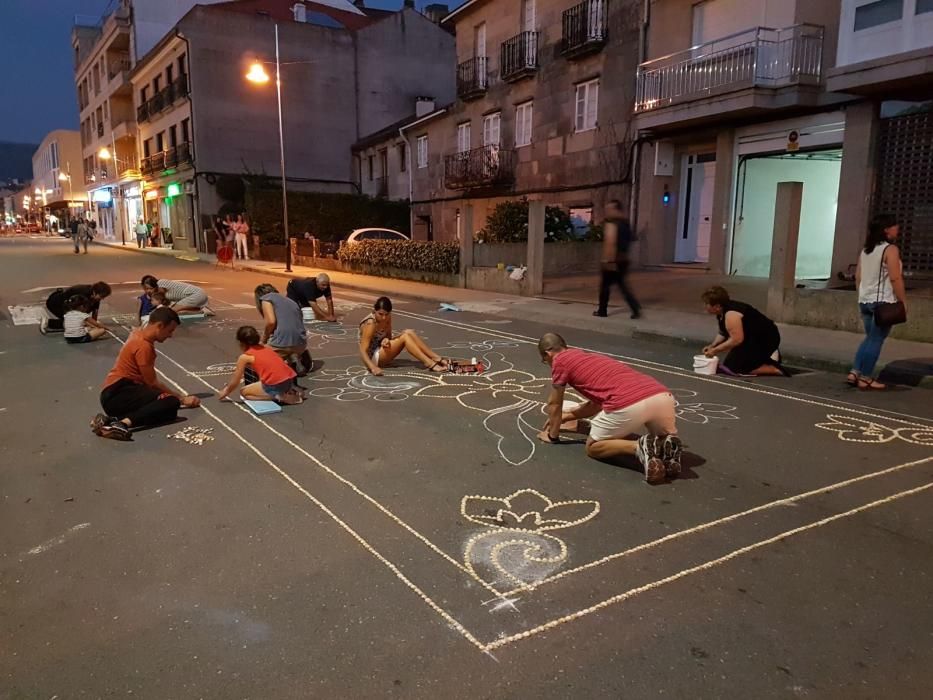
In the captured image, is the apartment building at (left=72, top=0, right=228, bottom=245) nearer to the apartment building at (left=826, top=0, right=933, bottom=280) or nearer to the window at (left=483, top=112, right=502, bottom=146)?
the window at (left=483, top=112, right=502, bottom=146)

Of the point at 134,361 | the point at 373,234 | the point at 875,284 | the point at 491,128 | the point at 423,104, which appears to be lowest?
the point at 134,361

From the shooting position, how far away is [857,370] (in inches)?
294

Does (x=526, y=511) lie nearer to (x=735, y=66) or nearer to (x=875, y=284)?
(x=875, y=284)

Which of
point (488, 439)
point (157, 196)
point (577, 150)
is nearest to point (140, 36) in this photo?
point (157, 196)

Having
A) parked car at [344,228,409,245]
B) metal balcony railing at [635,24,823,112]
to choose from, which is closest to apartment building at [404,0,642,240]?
metal balcony railing at [635,24,823,112]

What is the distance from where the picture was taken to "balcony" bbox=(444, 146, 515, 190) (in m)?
25.4

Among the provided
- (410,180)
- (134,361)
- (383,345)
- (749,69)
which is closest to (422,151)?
(410,180)

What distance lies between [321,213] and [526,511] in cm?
3213

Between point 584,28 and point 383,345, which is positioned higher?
point 584,28

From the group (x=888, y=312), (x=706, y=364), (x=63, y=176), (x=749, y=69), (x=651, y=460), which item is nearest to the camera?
(x=651, y=460)

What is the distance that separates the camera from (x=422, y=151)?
3203 centimetres

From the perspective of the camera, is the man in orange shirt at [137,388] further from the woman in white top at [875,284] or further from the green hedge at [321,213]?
the green hedge at [321,213]

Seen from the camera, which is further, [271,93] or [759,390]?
[271,93]

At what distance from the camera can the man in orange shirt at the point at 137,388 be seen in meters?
5.84
